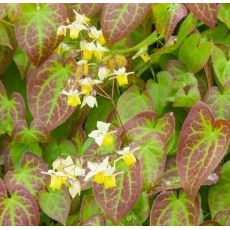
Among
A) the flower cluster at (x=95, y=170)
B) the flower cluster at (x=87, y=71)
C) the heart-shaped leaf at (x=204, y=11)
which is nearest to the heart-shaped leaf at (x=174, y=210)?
the flower cluster at (x=95, y=170)

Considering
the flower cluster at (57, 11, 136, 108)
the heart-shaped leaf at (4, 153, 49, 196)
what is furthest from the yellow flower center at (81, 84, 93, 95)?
the heart-shaped leaf at (4, 153, 49, 196)

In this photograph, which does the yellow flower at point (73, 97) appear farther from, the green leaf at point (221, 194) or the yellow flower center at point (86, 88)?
the green leaf at point (221, 194)

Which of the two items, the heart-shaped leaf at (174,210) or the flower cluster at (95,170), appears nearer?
the flower cluster at (95,170)

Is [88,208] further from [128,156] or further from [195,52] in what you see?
[195,52]

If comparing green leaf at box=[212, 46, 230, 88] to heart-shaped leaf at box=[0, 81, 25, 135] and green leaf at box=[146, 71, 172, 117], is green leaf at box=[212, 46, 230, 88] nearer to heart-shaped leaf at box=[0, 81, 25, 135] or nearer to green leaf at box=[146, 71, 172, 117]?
green leaf at box=[146, 71, 172, 117]

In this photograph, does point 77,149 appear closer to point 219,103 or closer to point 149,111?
point 149,111

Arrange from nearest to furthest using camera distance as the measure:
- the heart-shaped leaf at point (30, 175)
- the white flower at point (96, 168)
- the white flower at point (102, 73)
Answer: the white flower at point (96, 168) → the white flower at point (102, 73) → the heart-shaped leaf at point (30, 175)
